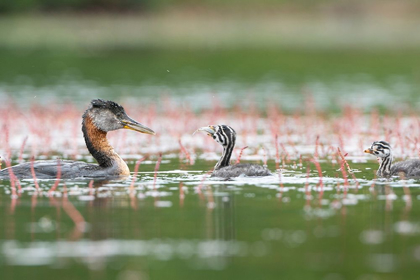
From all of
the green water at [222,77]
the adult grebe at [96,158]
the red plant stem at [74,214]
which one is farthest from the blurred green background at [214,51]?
the red plant stem at [74,214]

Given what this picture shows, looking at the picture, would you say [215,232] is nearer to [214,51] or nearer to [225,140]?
[225,140]

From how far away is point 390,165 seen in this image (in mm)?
14469

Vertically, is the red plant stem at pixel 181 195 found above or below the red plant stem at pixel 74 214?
above

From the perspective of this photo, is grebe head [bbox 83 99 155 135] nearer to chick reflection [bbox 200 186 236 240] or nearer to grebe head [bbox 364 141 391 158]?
chick reflection [bbox 200 186 236 240]

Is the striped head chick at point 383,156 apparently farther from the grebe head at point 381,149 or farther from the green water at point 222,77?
the green water at point 222,77

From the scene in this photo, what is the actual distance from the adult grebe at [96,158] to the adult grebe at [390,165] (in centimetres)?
358

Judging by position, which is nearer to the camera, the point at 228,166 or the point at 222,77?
the point at 228,166

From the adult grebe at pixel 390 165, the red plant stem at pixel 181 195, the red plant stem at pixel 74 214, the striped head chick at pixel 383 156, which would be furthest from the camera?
the striped head chick at pixel 383 156

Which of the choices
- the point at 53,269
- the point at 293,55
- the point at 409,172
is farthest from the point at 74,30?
the point at 53,269

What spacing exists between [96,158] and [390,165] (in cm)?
458

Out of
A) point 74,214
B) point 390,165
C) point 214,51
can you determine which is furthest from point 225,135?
point 214,51

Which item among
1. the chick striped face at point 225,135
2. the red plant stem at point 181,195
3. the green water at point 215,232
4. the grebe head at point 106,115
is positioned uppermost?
the grebe head at point 106,115

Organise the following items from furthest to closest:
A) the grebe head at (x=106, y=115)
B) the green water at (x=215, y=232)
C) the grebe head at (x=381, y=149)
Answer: the grebe head at (x=106, y=115)
the grebe head at (x=381, y=149)
the green water at (x=215, y=232)

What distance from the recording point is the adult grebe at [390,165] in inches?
552
